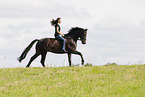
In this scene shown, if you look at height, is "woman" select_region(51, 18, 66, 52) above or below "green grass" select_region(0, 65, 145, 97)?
above

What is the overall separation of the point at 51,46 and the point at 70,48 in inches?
49.2

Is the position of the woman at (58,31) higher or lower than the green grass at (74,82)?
higher

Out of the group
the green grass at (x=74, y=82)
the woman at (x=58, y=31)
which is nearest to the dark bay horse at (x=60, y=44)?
the woman at (x=58, y=31)

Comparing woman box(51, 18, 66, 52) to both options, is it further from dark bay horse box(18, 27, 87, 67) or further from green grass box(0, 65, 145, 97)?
green grass box(0, 65, 145, 97)

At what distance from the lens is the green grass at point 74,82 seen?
1086cm

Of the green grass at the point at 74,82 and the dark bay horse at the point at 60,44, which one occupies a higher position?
the dark bay horse at the point at 60,44

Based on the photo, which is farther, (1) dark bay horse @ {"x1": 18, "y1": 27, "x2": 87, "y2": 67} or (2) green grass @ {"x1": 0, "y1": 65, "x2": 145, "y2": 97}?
(1) dark bay horse @ {"x1": 18, "y1": 27, "x2": 87, "y2": 67}

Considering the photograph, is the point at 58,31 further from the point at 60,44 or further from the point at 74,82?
the point at 74,82

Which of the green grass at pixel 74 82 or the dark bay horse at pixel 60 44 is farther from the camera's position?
the dark bay horse at pixel 60 44

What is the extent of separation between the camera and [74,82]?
41.1ft

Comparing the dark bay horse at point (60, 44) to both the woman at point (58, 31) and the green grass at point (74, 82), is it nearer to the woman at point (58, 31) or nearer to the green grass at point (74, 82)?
the woman at point (58, 31)

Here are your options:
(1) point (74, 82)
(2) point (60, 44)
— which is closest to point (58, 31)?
(2) point (60, 44)

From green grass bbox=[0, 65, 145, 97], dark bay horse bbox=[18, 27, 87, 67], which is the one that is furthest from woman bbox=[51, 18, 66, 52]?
green grass bbox=[0, 65, 145, 97]

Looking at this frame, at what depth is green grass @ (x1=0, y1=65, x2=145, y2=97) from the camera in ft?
35.6
